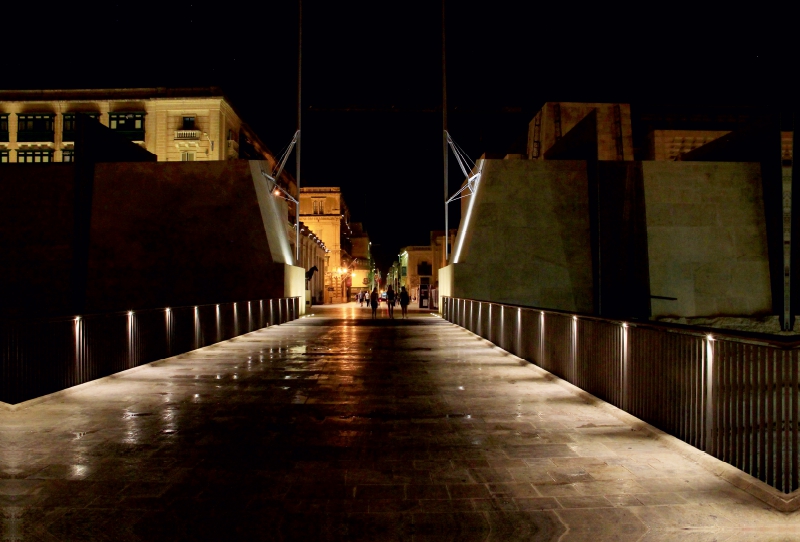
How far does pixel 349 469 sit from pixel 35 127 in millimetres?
52645

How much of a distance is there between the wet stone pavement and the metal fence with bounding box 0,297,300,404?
15.0 inches

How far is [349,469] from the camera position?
18.1ft

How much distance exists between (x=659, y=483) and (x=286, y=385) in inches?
→ 263

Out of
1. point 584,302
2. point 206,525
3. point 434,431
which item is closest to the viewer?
point 206,525

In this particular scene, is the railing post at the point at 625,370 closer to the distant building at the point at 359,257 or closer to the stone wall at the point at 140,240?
the stone wall at the point at 140,240

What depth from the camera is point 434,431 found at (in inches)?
278

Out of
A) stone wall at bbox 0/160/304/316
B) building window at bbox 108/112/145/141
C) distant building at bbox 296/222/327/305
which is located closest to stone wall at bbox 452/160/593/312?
stone wall at bbox 0/160/304/316

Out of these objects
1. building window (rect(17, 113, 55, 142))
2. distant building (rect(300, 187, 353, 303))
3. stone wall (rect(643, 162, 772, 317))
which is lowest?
stone wall (rect(643, 162, 772, 317))

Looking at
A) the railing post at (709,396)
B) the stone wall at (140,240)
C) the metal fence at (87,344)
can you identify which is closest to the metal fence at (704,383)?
the railing post at (709,396)

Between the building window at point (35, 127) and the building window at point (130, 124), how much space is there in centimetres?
518

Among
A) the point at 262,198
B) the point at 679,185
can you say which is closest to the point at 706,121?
the point at 679,185

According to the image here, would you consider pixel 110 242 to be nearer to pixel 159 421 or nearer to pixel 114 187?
pixel 114 187

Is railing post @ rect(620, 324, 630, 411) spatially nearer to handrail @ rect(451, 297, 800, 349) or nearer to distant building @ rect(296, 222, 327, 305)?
handrail @ rect(451, 297, 800, 349)

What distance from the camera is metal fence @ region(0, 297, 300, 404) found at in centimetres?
836
